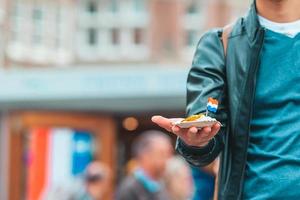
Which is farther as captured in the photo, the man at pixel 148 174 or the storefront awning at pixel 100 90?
the storefront awning at pixel 100 90

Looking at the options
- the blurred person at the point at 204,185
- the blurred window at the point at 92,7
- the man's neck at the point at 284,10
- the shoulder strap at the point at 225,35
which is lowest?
the blurred window at the point at 92,7

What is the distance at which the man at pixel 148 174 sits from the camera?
6414 millimetres

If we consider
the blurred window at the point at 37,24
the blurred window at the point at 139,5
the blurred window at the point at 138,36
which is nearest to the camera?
the blurred window at the point at 37,24

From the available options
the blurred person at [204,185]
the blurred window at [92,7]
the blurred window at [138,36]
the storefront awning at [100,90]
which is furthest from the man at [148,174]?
the blurred window at [92,7]

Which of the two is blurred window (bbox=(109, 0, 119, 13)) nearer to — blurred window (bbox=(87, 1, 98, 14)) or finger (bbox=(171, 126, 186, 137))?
blurred window (bbox=(87, 1, 98, 14))

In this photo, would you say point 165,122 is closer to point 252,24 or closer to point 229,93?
point 229,93

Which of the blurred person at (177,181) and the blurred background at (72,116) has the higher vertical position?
the blurred person at (177,181)

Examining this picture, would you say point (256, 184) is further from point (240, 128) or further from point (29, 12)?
point (29, 12)

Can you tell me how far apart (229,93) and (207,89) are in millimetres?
65

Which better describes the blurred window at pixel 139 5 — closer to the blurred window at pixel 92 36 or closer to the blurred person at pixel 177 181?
the blurred window at pixel 92 36

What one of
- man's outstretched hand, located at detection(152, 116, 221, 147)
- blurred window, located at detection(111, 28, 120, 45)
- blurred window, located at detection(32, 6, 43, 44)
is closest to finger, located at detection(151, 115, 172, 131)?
man's outstretched hand, located at detection(152, 116, 221, 147)

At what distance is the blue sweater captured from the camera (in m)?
2.39

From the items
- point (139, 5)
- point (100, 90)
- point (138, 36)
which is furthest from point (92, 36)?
point (100, 90)

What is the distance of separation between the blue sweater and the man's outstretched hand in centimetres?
16
